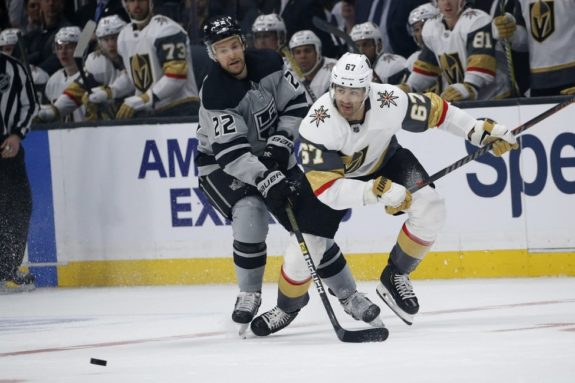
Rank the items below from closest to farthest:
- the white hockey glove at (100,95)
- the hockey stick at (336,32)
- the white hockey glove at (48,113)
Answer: the hockey stick at (336,32) → the white hockey glove at (100,95) → the white hockey glove at (48,113)

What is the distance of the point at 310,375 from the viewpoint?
4.48 m

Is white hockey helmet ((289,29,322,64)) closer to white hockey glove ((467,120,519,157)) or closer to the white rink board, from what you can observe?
the white rink board

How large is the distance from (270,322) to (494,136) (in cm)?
121

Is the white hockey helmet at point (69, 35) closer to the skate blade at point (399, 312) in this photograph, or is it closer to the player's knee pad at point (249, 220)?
the player's knee pad at point (249, 220)

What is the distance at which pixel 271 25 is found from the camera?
30.5ft

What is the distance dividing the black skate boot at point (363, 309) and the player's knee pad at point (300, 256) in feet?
0.69

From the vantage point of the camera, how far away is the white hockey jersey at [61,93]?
988cm

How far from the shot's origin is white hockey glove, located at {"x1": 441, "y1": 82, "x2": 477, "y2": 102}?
8.03 meters

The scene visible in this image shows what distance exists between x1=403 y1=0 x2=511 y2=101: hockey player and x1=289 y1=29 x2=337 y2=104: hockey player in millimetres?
700

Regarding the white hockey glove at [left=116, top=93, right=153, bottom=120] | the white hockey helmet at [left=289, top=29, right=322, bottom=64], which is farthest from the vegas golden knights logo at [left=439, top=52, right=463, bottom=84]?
the white hockey glove at [left=116, top=93, right=153, bottom=120]

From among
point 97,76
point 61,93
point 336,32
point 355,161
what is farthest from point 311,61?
point 355,161

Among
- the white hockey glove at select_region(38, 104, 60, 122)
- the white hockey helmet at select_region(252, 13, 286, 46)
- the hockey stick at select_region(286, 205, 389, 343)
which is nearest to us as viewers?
the hockey stick at select_region(286, 205, 389, 343)

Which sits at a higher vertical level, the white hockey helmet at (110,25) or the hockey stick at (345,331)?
the white hockey helmet at (110,25)

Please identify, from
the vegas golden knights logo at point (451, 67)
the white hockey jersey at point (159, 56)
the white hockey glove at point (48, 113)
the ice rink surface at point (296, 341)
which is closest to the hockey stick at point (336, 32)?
the vegas golden knights logo at point (451, 67)
